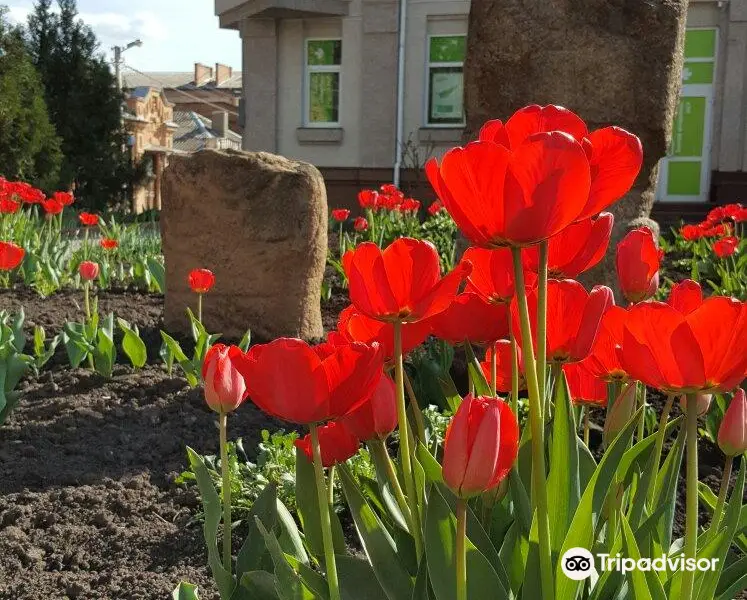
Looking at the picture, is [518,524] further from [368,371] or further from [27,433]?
[27,433]

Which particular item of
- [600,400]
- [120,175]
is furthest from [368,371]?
[120,175]

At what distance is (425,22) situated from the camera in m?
13.6

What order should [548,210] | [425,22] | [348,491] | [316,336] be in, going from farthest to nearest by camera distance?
[425,22] → [316,336] → [348,491] → [548,210]

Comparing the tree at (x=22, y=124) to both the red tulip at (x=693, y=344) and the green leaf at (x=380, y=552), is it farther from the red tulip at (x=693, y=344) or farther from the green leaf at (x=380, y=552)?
the red tulip at (x=693, y=344)

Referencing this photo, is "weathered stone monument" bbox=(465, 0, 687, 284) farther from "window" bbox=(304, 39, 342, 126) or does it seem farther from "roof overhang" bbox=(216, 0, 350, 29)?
"window" bbox=(304, 39, 342, 126)

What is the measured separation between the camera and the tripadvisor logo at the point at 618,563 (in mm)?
943

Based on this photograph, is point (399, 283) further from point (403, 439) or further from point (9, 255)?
point (9, 255)

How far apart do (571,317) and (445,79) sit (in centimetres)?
1350

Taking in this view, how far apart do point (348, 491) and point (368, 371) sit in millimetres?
255

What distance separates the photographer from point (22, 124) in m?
13.2

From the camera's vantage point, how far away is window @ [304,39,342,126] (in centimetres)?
1437

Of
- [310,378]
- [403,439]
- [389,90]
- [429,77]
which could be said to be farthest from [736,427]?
[429,77]

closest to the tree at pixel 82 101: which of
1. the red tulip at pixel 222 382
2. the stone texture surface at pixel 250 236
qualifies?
the stone texture surface at pixel 250 236

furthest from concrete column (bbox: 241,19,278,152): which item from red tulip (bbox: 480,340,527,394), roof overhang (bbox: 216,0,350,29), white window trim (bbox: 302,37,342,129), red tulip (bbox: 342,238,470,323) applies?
red tulip (bbox: 342,238,470,323)
